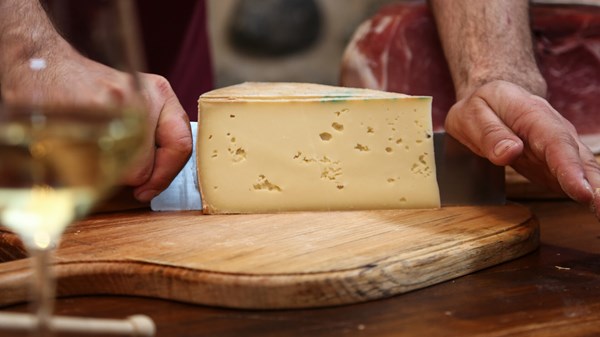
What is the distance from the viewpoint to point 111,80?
0.69 meters

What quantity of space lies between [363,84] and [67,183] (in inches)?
65.9

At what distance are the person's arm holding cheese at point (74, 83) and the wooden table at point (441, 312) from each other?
0.88ft

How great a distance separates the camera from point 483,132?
1.44 metres

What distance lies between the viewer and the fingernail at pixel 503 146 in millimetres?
1354

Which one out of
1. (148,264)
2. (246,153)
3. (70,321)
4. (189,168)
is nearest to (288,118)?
(246,153)

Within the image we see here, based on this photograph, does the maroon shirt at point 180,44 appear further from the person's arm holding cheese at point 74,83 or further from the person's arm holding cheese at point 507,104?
the person's arm holding cheese at point 74,83

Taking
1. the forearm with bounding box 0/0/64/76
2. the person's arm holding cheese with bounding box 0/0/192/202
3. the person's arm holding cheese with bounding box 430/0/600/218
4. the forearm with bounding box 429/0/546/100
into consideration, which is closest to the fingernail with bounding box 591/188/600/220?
the person's arm holding cheese with bounding box 430/0/600/218

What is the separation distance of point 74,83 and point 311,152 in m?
0.78

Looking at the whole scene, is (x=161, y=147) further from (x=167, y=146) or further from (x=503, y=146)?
(x=503, y=146)

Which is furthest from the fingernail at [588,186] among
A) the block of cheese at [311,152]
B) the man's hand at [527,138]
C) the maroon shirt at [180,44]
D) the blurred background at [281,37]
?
the blurred background at [281,37]

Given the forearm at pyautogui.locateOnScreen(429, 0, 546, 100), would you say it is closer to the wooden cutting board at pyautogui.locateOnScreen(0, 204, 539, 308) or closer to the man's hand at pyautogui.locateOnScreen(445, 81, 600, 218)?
the man's hand at pyautogui.locateOnScreen(445, 81, 600, 218)

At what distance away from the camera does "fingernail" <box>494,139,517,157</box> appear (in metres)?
1.35

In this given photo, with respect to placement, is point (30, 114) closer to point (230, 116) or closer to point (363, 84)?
point (230, 116)

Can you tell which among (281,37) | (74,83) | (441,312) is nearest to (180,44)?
(281,37)
